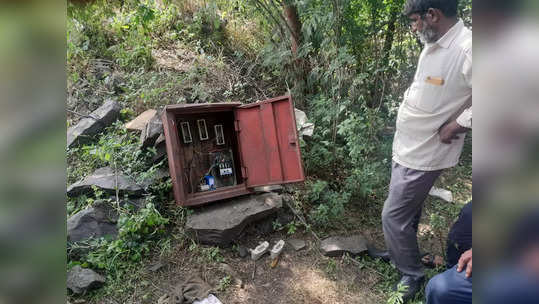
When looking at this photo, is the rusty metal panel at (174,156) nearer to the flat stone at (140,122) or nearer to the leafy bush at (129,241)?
the leafy bush at (129,241)

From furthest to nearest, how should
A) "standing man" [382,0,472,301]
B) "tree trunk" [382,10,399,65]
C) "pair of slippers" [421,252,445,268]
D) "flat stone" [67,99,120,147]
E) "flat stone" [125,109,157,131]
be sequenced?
"flat stone" [67,99,120,147] → "flat stone" [125,109,157,131] → "tree trunk" [382,10,399,65] → "pair of slippers" [421,252,445,268] → "standing man" [382,0,472,301]

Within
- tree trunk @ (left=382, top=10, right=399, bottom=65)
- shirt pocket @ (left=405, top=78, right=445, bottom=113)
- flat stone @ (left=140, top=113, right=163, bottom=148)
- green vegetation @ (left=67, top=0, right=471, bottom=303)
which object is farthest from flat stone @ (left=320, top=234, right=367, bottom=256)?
flat stone @ (left=140, top=113, right=163, bottom=148)

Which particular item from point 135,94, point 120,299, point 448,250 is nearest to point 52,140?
point 448,250

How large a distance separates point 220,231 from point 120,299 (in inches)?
38.7

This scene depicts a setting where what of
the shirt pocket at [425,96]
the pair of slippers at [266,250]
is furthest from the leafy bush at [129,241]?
the shirt pocket at [425,96]

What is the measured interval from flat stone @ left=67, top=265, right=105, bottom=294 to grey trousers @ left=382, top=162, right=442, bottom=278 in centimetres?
238

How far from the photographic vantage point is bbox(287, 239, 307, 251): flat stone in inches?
123

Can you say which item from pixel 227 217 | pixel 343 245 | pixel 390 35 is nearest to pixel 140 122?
pixel 227 217

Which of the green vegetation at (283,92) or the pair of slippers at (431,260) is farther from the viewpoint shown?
the green vegetation at (283,92)

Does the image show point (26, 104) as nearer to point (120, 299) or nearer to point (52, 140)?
point (52, 140)

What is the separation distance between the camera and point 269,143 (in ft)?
10.5

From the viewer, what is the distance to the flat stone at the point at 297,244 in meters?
3.13

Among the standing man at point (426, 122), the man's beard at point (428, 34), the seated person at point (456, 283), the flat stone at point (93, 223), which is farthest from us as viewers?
the flat stone at point (93, 223)

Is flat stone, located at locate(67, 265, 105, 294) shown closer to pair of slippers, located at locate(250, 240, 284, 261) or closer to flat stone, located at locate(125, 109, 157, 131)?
pair of slippers, located at locate(250, 240, 284, 261)
